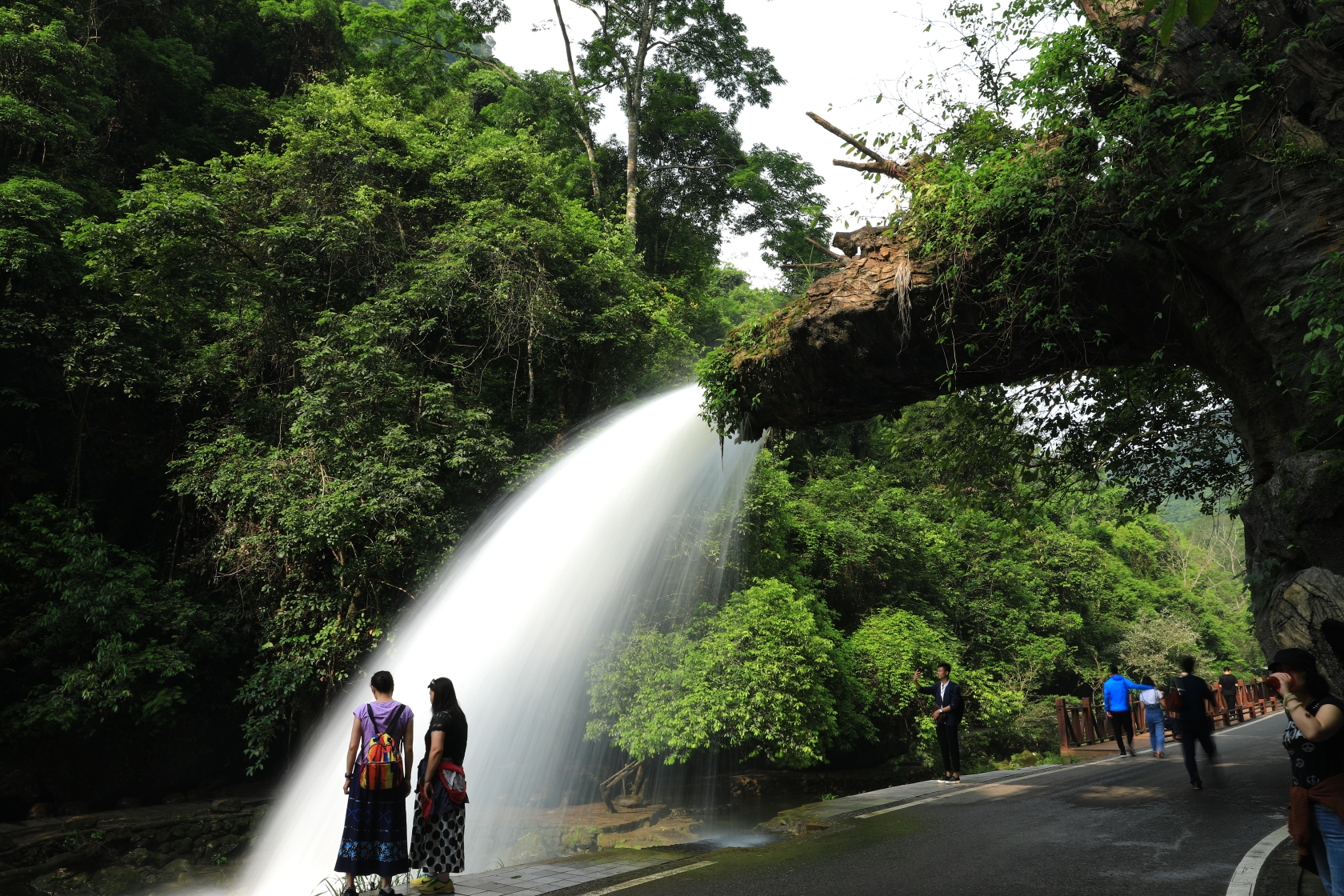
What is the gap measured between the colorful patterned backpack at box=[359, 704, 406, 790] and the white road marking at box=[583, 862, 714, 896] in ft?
4.73

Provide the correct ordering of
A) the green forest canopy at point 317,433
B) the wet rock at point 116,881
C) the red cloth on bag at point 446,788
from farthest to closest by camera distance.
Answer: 1. the green forest canopy at point 317,433
2. the wet rock at point 116,881
3. the red cloth on bag at point 446,788

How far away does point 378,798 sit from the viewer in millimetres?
5387

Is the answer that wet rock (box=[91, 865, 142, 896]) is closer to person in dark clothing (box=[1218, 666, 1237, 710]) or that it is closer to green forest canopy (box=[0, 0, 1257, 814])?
green forest canopy (box=[0, 0, 1257, 814])

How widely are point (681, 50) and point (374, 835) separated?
25.4 metres

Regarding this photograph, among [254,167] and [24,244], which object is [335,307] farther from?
[24,244]

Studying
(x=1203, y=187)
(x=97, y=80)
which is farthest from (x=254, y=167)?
(x=1203, y=187)

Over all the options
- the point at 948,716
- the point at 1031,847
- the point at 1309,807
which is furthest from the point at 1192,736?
the point at 1309,807

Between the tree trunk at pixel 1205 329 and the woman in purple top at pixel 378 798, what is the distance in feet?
17.0

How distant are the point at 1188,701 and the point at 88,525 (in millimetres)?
Answer: 17389

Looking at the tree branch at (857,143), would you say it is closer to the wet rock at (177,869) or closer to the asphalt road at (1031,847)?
the asphalt road at (1031,847)

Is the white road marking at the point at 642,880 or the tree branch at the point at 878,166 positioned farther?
the tree branch at the point at 878,166

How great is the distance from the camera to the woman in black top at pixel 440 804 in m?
5.47

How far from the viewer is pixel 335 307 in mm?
17844

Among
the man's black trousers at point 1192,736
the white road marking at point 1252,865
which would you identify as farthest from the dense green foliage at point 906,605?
the white road marking at point 1252,865
